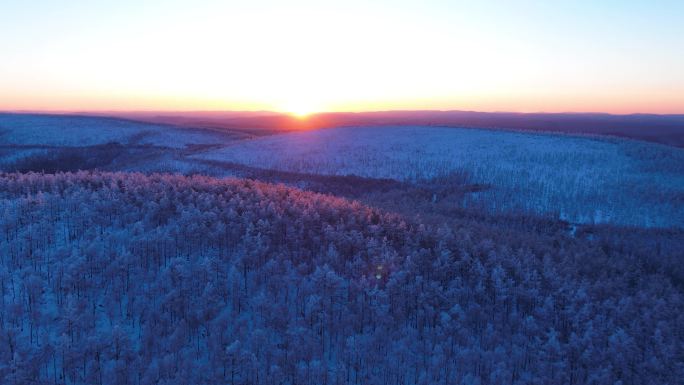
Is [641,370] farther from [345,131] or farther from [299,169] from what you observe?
[345,131]

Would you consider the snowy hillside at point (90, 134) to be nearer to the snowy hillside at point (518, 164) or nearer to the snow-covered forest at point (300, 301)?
the snowy hillside at point (518, 164)

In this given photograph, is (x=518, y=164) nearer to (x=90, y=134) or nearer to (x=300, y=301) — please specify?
(x=300, y=301)

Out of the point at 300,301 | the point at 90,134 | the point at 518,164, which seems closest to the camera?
the point at 300,301

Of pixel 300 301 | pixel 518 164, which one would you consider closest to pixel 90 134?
pixel 518 164

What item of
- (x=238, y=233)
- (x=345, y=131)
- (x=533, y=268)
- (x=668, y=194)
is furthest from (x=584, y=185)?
(x=345, y=131)

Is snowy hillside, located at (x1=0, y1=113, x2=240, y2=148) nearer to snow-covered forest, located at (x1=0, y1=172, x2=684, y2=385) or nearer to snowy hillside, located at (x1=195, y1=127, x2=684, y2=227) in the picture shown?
snowy hillside, located at (x1=195, y1=127, x2=684, y2=227)

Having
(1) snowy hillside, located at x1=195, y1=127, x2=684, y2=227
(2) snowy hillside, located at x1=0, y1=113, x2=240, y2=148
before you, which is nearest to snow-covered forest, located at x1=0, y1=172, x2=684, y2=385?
(1) snowy hillside, located at x1=195, y1=127, x2=684, y2=227
